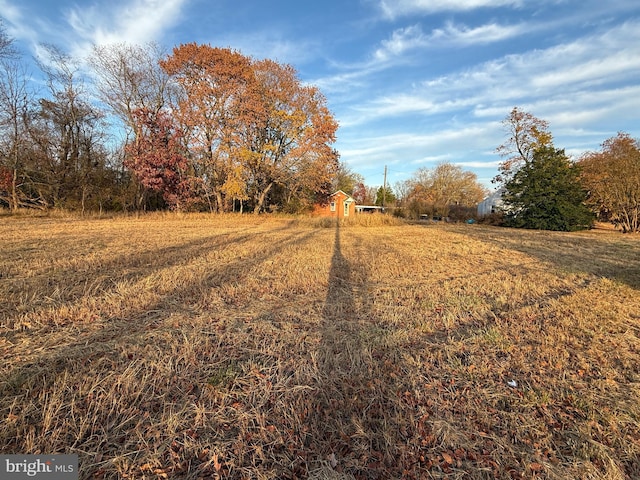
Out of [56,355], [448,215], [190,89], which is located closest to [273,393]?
[56,355]

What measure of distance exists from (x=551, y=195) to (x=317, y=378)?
28363mm

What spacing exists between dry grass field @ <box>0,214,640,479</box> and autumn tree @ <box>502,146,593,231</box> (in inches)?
899

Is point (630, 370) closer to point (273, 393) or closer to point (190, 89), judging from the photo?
point (273, 393)

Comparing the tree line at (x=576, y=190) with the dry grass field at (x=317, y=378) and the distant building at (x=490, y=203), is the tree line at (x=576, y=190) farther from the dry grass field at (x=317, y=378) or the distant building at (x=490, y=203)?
the dry grass field at (x=317, y=378)

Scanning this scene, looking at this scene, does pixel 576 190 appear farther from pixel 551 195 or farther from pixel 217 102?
pixel 217 102

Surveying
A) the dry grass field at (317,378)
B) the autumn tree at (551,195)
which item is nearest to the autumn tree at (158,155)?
the dry grass field at (317,378)

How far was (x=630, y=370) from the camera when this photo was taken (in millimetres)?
2924

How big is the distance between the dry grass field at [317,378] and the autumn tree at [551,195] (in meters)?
22.8

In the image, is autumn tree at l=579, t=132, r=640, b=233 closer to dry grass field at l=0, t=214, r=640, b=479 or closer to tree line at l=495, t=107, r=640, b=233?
tree line at l=495, t=107, r=640, b=233

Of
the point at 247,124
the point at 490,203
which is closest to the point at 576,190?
the point at 490,203

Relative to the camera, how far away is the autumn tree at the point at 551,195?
23.4m

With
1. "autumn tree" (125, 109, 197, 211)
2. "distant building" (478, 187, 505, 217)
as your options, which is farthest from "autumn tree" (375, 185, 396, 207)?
"autumn tree" (125, 109, 197, 211)

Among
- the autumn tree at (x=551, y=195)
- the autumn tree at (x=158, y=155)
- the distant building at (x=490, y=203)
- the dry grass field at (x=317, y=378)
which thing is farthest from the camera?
the distant building at (x=490, y=203)

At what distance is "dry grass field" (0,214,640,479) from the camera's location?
198 centimetres
